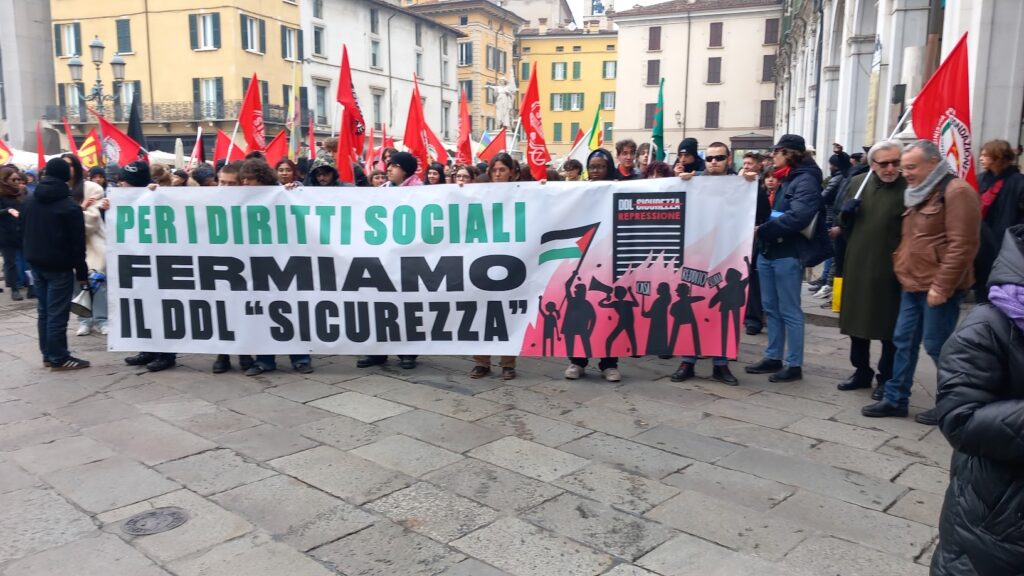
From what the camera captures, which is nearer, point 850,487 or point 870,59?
point 850,487

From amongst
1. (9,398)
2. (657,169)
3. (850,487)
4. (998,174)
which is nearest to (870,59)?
(998,174)

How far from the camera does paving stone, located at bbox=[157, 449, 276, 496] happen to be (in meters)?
4.04

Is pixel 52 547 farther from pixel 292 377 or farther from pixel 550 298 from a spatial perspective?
pixel 550 298

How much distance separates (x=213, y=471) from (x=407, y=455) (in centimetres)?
106

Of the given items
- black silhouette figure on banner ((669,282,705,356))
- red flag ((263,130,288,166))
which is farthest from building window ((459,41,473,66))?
black silhouette figure on banner ((669,282,705,356))

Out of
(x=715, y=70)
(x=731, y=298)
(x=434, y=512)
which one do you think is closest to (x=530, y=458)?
(x=434, y=512)

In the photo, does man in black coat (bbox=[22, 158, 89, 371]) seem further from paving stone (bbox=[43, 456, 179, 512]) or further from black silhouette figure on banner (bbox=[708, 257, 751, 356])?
black silhouette figure on banner (bbox=[708, 257, 751, 356])

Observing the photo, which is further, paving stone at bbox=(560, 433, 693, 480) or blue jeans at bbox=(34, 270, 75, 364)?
blue jeans at bbox=(34, 270, 75, 364)

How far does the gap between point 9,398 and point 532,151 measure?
6322mm

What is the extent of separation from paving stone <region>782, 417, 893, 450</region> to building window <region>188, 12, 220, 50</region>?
40393 mm

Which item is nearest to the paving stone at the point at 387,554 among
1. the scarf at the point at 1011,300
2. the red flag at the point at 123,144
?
the scarf at the point at 1011,300

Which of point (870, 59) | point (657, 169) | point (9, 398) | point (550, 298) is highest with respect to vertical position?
point (870, 59)

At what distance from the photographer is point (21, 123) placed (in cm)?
4031

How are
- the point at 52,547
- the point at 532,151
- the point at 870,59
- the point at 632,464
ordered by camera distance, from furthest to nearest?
the point at 870,59, the point at 532,151, the point at 632,464, the point at 52,547
